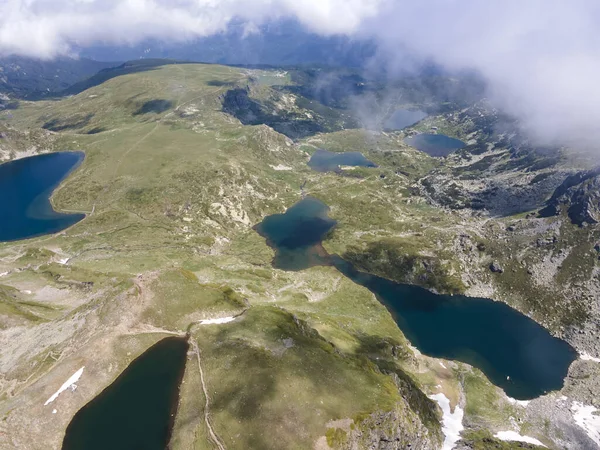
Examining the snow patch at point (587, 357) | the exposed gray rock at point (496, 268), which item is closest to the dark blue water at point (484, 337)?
the snow patch at point (587, 357)

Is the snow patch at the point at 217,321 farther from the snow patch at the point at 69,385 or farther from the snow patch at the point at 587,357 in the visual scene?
the snow patch at the point at 587,357

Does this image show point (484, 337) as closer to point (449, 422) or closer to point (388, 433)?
point (449, 422)

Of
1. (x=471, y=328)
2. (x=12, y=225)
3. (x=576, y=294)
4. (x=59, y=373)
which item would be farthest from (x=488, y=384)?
(x=12, y=225)

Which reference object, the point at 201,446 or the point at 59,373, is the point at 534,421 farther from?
the point at 59,373

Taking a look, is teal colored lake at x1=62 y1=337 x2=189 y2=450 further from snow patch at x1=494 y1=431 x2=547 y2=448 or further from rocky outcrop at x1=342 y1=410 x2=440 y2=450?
snow patch at x1=494 y1=431 x2=547 y2=448

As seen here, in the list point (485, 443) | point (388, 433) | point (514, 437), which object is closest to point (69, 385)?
point (388, 433)

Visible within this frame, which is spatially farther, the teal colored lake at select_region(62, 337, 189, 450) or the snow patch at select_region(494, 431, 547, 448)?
the snow patch at select_region(494, 431, 547, 448)

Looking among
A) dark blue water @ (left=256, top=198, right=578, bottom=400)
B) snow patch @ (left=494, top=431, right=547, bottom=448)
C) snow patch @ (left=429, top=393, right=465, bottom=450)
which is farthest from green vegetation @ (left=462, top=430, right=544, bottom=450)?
dark blue water @ (left=256, top=198, right=578, bottom=400)
